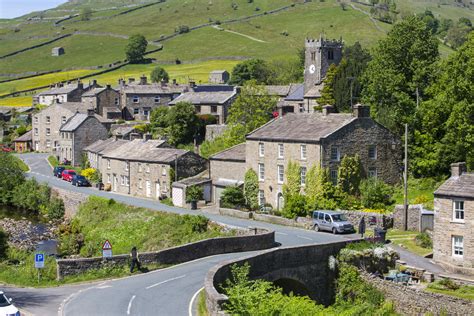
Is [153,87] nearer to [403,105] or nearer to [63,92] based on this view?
[63,92]

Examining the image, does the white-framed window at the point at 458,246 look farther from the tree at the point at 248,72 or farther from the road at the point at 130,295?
the tree at the point at 248,72

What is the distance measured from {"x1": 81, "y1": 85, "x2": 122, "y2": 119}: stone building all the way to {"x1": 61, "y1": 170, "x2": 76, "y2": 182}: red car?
2652 centimetres

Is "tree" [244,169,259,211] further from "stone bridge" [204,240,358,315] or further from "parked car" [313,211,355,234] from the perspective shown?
"stone bridge" [204,240,358,315]

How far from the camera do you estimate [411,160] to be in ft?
212

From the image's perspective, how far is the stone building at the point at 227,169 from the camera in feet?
218

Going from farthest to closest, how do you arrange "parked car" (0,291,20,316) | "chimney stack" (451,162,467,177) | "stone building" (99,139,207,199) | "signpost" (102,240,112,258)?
1. "stone building" (99,139,207,199)
2. "chimney stack" (451,162,467,177)
3. "signpost" (102,240,112,258)
4. "parked car" (0,291,20,316)

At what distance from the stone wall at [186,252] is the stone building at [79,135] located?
177 ft

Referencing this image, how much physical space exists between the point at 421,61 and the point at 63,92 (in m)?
74.3

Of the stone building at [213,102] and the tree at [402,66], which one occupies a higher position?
the tree at [402,66]

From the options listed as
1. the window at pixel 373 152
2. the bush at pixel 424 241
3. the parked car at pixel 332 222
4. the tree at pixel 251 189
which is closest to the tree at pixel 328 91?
the tree at pixel 251 189

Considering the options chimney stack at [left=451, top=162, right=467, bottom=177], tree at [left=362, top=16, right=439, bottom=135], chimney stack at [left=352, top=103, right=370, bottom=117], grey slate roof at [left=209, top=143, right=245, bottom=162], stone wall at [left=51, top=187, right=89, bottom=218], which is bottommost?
stone wall at [left=51, top=187, right=89, bottom=218]

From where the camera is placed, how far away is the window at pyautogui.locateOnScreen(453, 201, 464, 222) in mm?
43281

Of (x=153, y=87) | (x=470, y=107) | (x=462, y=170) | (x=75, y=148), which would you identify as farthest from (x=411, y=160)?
(x=153, y=87)

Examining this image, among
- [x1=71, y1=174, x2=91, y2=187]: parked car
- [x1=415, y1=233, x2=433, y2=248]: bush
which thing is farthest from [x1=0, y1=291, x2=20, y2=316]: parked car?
[x1=71, y1=174, x2=91, y2=187]: parked car
